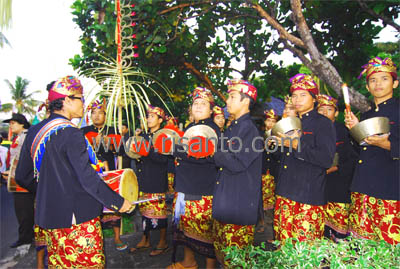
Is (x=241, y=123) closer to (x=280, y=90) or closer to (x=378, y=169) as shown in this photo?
(x=378, y=169)

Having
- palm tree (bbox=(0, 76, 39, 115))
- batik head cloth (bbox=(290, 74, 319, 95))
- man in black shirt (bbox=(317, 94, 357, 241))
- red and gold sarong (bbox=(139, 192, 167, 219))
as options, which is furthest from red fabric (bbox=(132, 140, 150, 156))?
palm tree (bbox=(0, 76, 39, 115))

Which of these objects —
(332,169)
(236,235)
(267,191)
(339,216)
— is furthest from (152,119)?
(267,191)

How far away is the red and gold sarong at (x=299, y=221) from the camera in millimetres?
2969

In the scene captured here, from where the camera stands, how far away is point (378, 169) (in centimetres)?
289

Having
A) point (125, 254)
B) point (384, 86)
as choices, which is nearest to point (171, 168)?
point (125, 254)

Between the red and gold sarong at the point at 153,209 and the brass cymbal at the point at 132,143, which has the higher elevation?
the brass cymbal at the point at 132,143

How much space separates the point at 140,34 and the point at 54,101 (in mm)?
3093

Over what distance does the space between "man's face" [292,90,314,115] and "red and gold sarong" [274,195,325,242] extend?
104cm

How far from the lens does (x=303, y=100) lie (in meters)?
3.23

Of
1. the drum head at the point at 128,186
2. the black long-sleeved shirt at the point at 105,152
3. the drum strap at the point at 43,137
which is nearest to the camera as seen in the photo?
the drum strap at the point at 43,137

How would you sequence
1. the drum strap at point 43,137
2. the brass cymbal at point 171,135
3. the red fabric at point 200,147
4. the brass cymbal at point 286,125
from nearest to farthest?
the drum strap at point 43,137, the brass cymbal at point 286,125, the red fabric at point 200,147, the brass cymbal at point 171,135

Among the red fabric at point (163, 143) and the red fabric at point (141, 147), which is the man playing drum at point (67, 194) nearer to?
the red fabric at point (163, 143)

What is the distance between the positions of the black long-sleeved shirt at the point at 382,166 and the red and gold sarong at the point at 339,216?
1413 mm

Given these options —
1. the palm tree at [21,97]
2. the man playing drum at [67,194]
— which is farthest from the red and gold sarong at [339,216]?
the palm tree at [21,97]
